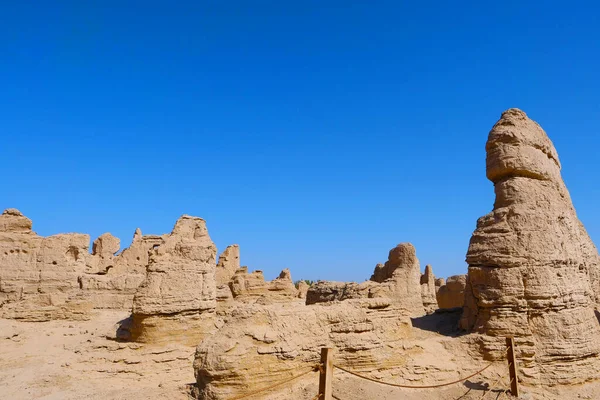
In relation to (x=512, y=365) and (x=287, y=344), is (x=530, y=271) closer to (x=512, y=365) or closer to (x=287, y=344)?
(x=512, y=365)

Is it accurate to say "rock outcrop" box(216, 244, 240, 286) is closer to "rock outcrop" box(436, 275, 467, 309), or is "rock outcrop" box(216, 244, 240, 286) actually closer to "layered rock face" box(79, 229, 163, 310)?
"layered rock face" box(79, 229, 163, 310)

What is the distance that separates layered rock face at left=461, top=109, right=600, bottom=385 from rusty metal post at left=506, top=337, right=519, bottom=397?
701mm

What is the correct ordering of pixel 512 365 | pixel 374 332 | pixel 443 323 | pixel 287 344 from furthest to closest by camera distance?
1. pixel 443 323
2. pixel 512 365
3. pixel 374 332
4. pixel 287 344

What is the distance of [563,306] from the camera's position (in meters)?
10.1

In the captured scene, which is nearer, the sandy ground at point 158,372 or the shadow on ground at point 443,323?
the sandy ground at point 158,372

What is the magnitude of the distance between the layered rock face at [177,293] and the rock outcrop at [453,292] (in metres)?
11.6

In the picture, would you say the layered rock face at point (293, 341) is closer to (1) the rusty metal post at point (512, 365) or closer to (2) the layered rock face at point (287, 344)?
(2) the layered rock face at point (287, 344)

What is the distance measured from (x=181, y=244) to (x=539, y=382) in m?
9.38

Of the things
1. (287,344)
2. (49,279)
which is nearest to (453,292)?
(287,344)

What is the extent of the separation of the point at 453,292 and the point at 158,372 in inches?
544

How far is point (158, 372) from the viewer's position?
10.9 metres

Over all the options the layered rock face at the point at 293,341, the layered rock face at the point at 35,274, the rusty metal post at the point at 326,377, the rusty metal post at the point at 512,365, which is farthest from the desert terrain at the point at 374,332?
the layered rock face at the point at 35,274

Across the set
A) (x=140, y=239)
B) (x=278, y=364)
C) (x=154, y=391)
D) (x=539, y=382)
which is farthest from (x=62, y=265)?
(x=539, y=382)

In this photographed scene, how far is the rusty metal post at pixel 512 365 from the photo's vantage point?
8.89 meters
